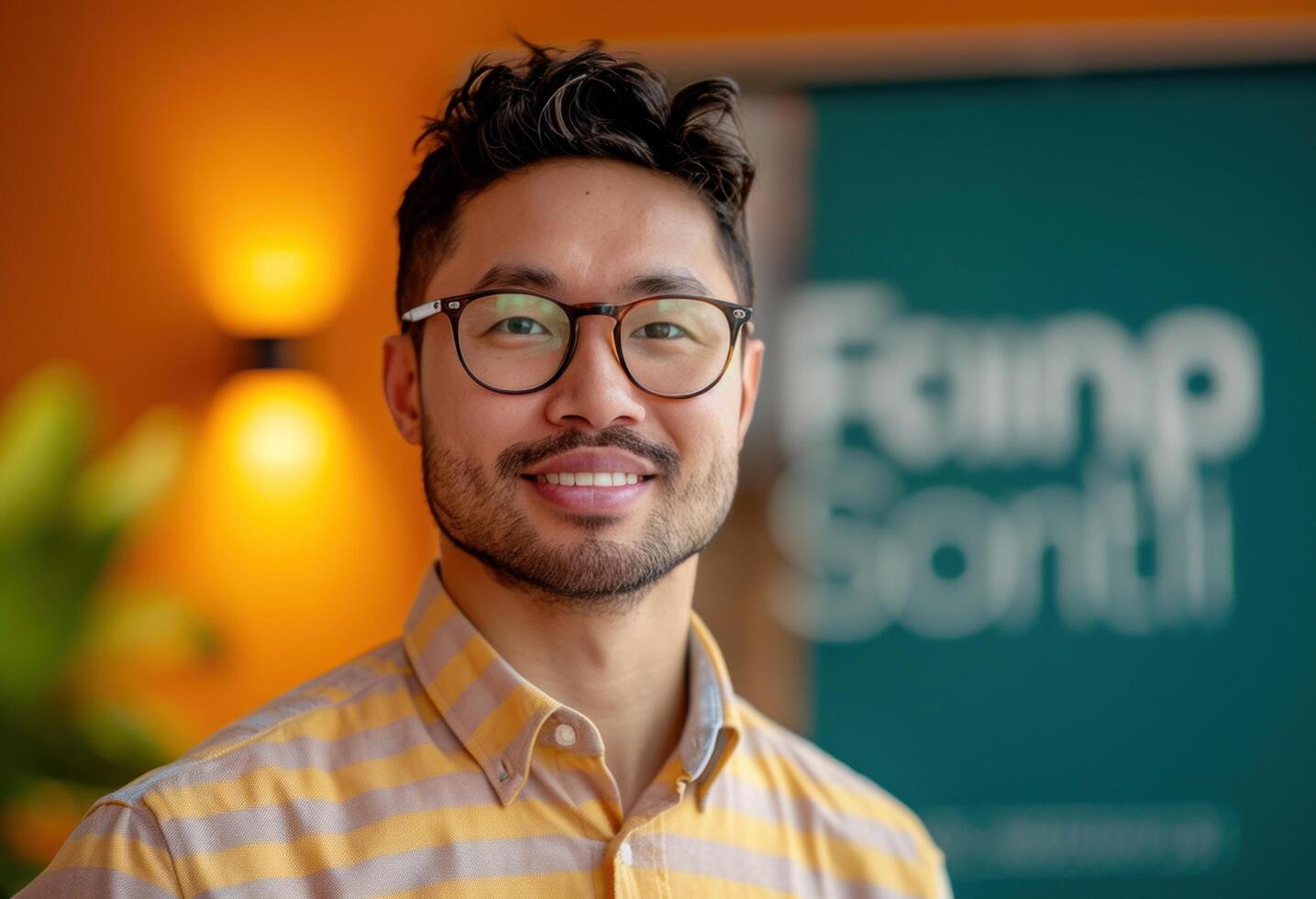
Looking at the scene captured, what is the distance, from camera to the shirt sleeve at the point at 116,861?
3.51 ft

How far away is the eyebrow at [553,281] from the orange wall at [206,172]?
198cm

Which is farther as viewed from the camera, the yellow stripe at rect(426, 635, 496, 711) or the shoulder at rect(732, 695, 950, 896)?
the shoulder at rect(732, 695, 950, 896)

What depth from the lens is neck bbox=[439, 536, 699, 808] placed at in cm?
133

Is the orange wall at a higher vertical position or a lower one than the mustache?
higher

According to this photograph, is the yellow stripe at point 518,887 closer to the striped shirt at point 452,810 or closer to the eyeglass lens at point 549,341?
the striped shirt at point 452,810

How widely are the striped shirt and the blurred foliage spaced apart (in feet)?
5.74

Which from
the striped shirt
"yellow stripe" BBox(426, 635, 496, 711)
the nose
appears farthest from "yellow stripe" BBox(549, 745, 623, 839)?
the nose

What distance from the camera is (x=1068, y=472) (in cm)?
305

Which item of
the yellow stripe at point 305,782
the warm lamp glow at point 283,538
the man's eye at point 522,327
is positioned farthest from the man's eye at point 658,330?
the warm lamp glow at point 283,538

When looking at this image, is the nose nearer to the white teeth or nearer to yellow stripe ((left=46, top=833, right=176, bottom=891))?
the white teeth

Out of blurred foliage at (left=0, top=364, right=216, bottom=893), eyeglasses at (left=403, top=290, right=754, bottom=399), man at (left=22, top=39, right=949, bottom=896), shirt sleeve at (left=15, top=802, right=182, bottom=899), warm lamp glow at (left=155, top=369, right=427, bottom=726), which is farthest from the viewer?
warm lamp glow at (left=155, top=369, right=427, bottom=726)

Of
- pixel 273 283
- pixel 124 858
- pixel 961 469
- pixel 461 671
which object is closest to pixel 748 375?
pixel 461 671

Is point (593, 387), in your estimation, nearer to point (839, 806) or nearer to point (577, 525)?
point (577, 525)

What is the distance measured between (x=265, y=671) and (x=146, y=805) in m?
2.23
